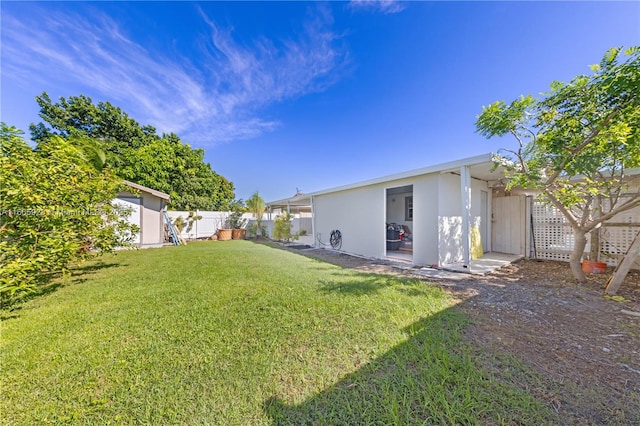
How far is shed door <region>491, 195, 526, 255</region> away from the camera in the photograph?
7.79m

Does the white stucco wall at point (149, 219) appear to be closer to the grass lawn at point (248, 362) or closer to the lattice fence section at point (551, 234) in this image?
the grass lawn at point (248, 362)

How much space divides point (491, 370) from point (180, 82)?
12.5m

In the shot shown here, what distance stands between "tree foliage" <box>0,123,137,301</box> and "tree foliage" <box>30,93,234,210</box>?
39.2 feet

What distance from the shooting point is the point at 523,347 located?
2.41 m

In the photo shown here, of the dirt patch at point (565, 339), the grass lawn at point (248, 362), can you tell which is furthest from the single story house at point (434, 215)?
the grass lawn at point (248, 362)

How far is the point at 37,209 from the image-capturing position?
3.64 metres

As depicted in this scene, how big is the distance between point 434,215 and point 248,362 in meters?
5.98

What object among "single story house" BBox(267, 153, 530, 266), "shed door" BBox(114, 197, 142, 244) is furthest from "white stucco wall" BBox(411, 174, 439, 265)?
"shed door" BBox(114, 197, 142, 244)

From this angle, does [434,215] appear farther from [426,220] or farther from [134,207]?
[134,207]

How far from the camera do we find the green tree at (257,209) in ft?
49.7

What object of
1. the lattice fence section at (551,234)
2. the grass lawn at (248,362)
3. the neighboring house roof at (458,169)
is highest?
the neighboring house roof at (458,169)

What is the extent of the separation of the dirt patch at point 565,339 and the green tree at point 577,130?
5.16 feet

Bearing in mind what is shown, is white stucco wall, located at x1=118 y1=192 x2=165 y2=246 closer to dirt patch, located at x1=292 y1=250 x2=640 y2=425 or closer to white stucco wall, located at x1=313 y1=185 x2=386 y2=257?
white stucco wall, located at x1=313 y1=185 x2=386 y2=257

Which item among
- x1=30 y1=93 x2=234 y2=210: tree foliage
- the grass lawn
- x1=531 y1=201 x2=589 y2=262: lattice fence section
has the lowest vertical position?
the grass lawn
